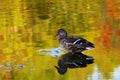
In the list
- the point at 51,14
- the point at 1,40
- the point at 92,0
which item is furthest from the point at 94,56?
the point at 92,0

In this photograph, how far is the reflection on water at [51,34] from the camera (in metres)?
8.58

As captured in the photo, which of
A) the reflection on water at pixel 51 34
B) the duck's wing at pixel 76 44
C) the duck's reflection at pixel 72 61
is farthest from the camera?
the duck's wing at pixel 76 44

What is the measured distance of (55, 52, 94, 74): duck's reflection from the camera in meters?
8.87

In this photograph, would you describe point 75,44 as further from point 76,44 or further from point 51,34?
point 51,34

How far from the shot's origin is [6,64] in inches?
364

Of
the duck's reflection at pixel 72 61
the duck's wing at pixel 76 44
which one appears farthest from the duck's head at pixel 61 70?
the duck's wing at pixel 76 44

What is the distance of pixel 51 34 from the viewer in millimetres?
11523

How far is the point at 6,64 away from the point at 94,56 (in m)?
1.67

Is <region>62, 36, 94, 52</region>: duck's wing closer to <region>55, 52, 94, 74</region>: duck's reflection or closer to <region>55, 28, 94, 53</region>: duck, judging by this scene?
<region>55, 28, 94, 53</region>: duck

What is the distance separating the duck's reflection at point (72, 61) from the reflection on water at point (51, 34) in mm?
121

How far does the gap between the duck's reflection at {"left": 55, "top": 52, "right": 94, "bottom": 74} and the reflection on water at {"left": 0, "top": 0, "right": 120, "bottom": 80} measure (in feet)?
0.40

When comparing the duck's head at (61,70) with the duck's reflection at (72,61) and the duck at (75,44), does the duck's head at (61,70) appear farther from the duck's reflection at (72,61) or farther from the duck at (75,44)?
the duck at (75,44)

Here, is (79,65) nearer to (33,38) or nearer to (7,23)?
(33,38)

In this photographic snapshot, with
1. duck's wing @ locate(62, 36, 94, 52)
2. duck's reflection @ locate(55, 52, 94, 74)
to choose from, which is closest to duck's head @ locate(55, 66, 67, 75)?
duck's reflection @ locate(55, 52, 94, 74)
